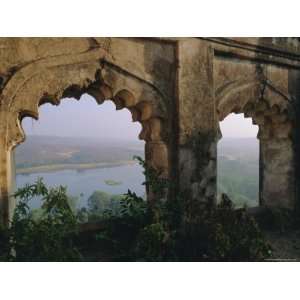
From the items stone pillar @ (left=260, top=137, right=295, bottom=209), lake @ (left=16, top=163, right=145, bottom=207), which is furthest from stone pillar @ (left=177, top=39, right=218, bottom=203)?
lake @ (left=16, top=163, right=145, bottom=207)

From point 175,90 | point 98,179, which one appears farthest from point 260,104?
point 98,179

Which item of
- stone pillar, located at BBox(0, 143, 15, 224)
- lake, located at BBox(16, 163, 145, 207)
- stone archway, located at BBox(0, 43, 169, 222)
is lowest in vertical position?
lake, located at BBox(16, 163, 145, 207)

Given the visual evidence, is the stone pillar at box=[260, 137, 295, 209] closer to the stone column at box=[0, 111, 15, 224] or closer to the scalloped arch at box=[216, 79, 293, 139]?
the scalloped arch at box=[216, 79, 293, 139]

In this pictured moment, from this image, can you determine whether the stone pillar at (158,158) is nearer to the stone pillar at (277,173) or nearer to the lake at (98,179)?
the stone pillar at (277,173)

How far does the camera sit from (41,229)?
3398mm

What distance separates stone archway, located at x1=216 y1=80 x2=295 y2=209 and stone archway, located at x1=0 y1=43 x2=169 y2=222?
1.46 m

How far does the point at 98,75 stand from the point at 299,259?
3.58 m

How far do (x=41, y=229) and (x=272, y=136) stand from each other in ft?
14.6

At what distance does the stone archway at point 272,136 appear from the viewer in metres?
5.33

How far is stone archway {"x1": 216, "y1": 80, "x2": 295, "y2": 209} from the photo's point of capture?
5332 mm

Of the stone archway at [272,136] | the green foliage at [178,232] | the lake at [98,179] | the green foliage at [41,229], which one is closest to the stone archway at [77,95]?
the green foliage at [41,229]

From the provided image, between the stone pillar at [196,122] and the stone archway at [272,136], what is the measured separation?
2.23 ft

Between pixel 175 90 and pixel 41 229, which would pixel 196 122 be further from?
pixel 41 229

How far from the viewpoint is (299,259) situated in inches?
176
